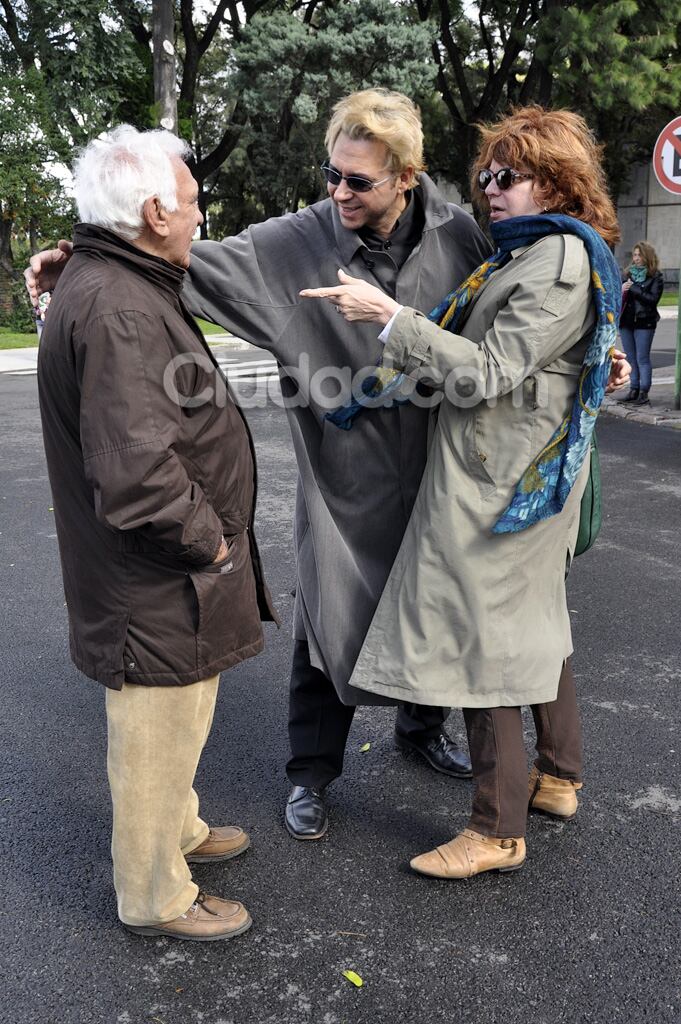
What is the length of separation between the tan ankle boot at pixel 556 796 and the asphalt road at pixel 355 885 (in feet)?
0.16

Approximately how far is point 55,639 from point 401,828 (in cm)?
224

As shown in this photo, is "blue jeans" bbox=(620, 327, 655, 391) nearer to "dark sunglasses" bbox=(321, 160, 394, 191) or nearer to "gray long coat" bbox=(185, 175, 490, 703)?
"gray long coat" bbox=(185, 175, 490, 703)

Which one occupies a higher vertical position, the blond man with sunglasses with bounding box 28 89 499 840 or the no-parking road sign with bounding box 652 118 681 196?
the no-parking road sign with bounding box 652 118 681 196

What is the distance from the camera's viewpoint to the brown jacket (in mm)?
2072

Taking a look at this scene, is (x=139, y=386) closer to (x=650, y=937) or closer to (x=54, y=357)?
(x=54, y=357)

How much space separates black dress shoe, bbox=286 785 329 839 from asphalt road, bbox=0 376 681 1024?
4 centimetres

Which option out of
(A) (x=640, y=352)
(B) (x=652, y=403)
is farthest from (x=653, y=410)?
(A) (x=640, y=352)

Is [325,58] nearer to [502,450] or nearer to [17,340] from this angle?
[17,340]

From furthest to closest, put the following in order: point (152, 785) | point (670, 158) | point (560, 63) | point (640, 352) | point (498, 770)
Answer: point (560, 63)
point (640, 352)
point (670, 158)
point (498, 770)
point (152, 785)

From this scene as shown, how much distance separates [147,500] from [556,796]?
168 cm

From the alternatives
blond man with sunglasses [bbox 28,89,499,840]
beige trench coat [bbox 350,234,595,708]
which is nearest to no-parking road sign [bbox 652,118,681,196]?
blond man with sunglasses [bbox 28,89,499,840]

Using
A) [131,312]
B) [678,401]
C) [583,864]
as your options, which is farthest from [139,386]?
[678,401]

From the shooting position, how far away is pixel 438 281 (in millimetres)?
2803

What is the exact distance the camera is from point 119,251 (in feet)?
7.06
